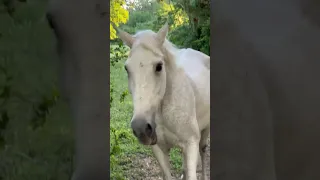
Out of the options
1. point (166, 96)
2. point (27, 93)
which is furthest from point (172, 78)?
point (27, 93)

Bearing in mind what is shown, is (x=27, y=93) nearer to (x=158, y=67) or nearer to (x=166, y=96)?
(x=158, y=67)

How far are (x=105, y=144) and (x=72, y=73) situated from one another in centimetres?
13

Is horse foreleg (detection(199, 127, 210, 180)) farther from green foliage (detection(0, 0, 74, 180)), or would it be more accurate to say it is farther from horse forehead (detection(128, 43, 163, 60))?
green foliage (detection(0, 0, 74, 180))

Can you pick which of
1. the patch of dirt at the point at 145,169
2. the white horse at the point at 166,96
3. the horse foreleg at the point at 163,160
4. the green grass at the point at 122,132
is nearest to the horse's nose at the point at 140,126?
the white horse at the point at 166,96

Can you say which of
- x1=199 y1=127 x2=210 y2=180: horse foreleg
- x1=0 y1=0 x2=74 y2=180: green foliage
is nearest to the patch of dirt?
x1=199 y1=127 x2=210 y2=180: horse foreleg

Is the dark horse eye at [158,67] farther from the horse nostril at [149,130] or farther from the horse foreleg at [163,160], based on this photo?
the horse foreleg at [163,160]

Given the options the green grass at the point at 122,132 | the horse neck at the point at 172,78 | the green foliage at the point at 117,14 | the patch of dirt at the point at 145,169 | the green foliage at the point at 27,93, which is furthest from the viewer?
the patch of dirt at the point at 145,169

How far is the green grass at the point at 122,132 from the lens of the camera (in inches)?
65.1

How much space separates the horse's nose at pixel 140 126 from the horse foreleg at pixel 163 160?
0.32 metres

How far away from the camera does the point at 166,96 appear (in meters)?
1.19

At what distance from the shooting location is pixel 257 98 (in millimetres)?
647

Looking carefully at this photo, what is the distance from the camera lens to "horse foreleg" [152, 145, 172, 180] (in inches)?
Answer: 50.0

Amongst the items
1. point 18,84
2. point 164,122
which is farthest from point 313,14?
point 164,122

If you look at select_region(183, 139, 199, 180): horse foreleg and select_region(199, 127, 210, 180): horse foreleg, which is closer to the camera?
select_region(183, 139, 199, 180): horse foreleg
